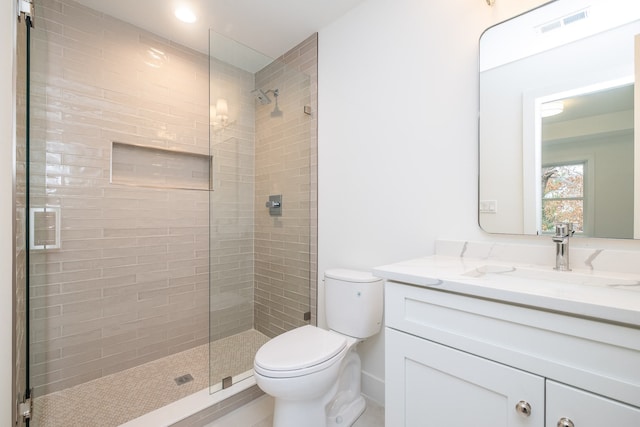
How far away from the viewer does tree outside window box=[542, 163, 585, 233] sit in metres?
1.10

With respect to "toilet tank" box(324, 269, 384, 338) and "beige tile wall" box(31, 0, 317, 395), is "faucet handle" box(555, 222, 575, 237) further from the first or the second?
"beige tile wall" box(31, 0, 317, 395)

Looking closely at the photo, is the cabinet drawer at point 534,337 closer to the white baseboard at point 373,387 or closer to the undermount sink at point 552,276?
the undermount sink at point 552,276

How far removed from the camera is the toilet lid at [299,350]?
1.25m

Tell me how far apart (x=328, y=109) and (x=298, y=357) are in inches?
61.9

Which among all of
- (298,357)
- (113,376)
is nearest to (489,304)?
(298,357)

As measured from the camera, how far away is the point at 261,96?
6.84 ft

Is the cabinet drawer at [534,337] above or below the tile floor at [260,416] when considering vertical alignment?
above

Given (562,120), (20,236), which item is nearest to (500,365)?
(562,120)

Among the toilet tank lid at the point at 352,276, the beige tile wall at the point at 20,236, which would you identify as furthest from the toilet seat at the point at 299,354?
the beige tile wall at the point at 20,236

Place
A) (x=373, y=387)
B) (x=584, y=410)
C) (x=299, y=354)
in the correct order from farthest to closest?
(x=373, y=387) < (x=299, y=354) < (x=584, y=410)

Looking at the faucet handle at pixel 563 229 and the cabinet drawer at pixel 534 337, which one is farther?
the faucet handle at pixel 563 229

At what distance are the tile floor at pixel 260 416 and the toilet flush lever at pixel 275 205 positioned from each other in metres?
1.22

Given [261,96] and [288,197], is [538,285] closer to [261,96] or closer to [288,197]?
[288,197]

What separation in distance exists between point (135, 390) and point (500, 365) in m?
2.05
